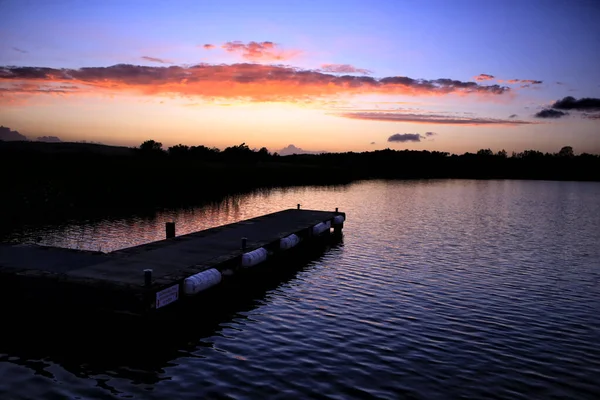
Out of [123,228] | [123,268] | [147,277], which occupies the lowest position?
[123,228]

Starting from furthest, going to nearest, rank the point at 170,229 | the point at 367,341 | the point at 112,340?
the point at 170,229, the point at 367,341, the point at 112,340

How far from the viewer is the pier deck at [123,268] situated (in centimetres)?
1406

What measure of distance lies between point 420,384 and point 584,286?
49.9ft

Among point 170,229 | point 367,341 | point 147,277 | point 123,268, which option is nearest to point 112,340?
point 147,277

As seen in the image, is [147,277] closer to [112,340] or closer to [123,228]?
[112,340]

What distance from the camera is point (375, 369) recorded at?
42.1ft

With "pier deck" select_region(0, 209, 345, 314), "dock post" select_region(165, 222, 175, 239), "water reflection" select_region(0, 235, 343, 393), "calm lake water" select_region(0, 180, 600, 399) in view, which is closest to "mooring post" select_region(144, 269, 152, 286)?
"pier deck" select_region(0, 209, 345, 314)

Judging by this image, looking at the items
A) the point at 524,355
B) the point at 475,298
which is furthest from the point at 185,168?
the point at 524,355

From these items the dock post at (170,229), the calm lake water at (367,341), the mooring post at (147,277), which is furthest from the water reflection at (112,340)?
the dock post at (170,229)

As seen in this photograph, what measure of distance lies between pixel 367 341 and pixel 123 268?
29.5 feet

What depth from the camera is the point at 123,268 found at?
1648cm

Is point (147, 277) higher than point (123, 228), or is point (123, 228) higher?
point (147, 277)

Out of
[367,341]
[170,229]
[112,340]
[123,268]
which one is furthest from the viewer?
[170,229]

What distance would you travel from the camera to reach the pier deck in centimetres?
1406
